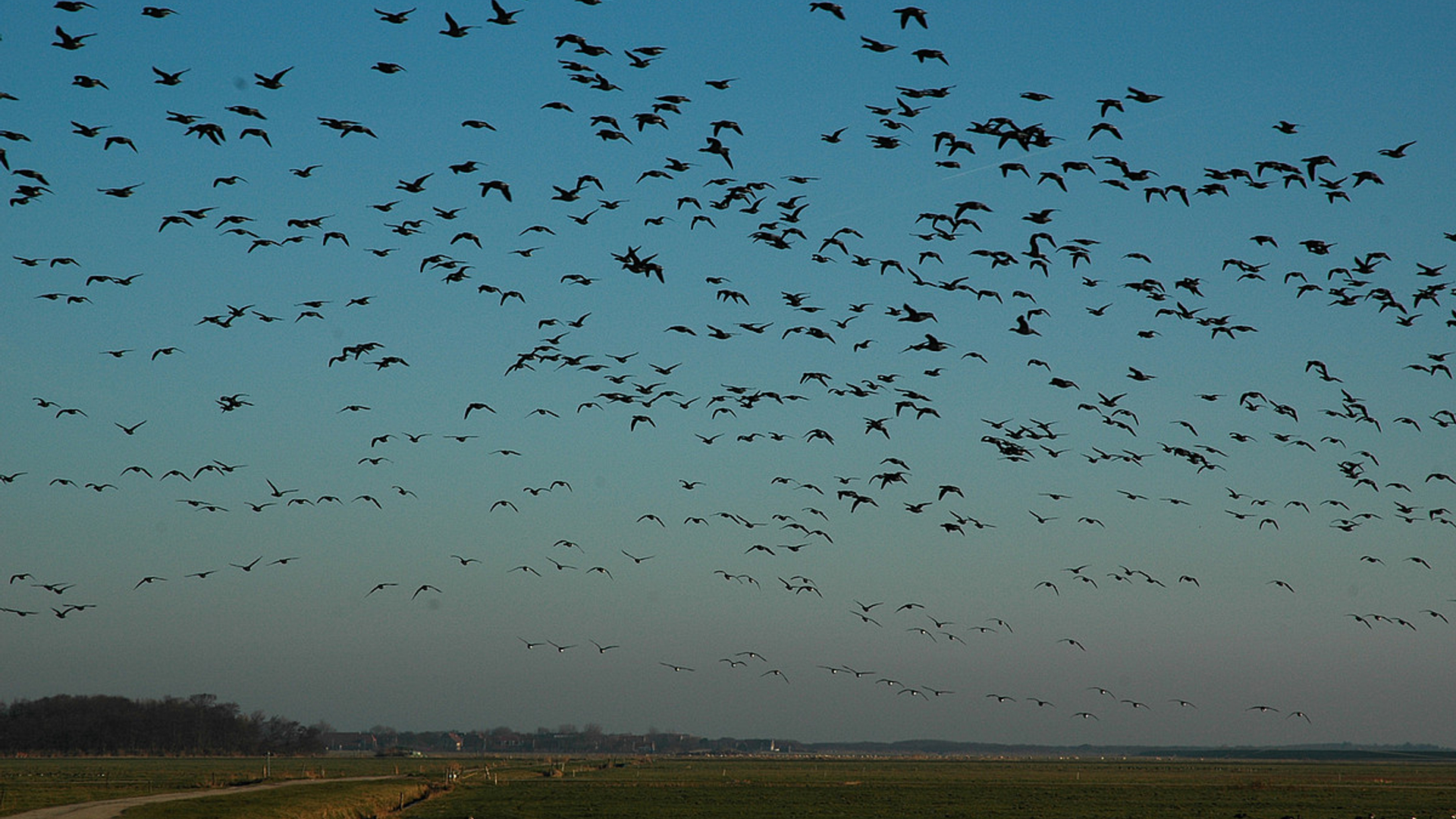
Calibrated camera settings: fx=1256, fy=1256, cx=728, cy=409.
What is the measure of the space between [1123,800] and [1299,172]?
274ft

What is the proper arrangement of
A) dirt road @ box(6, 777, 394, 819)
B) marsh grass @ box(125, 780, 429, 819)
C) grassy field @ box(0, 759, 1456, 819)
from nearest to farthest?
dirt road @ box(6, 777, 394, 819)
marsh grass @ box(125, 780, 429, 819)
grassy field @ box(0, 759, 1456, 819)

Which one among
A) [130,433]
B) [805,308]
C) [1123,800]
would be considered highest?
[805,308]

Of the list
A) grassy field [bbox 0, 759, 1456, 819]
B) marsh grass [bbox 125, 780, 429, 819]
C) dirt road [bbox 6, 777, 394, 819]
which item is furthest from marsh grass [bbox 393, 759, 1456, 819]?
dirt road [bbox 6, 777, 394, 819]

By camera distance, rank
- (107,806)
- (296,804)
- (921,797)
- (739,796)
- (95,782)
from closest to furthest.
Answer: (107,806)
(296,804)
(921,797)
(739,796)
(95,782)

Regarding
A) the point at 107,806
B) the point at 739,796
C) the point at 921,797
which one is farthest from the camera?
the point at 739,796

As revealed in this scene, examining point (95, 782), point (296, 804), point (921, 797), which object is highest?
point (296, 804)

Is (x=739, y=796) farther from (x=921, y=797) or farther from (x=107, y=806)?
(x=107, y=806)

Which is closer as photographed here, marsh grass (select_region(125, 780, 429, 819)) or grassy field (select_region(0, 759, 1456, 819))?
marsh grass (select_region(125, 780, 429, 819))

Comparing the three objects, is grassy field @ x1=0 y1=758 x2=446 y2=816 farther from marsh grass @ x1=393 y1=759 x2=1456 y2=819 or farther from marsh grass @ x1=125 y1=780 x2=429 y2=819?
marsh grass @ x1=393 y1=759 x2=1456 y2=819

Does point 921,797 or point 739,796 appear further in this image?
point 739,796

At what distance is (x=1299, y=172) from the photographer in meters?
37.8

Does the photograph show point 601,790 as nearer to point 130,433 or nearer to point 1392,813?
point 1392,813

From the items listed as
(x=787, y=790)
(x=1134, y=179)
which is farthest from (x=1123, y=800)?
(x=1134, y=179)

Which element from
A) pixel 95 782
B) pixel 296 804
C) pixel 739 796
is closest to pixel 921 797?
pixel 739 796
